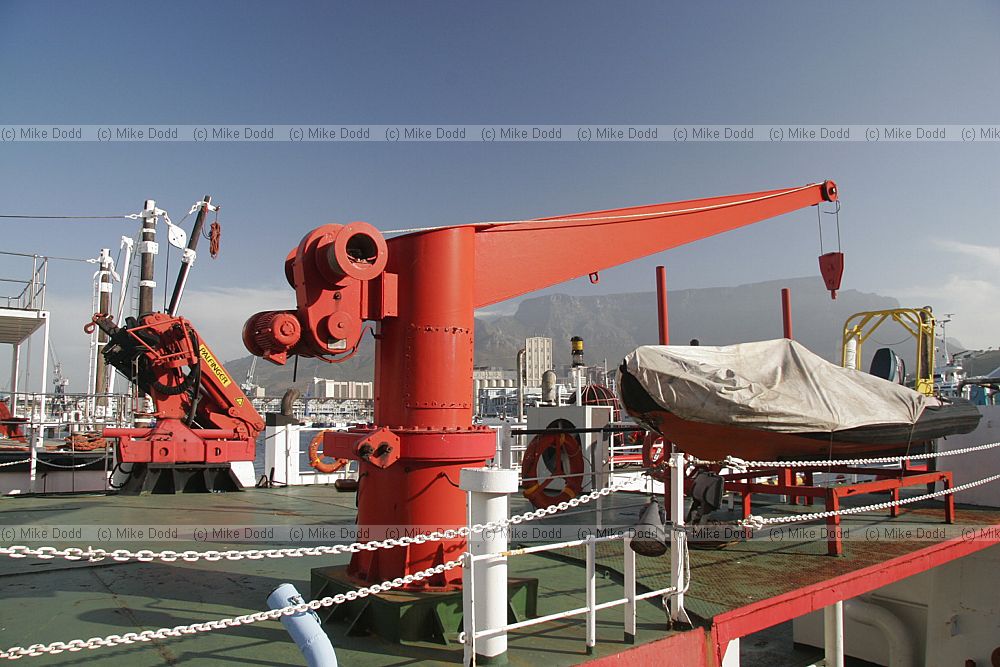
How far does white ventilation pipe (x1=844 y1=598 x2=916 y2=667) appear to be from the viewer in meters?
9.15

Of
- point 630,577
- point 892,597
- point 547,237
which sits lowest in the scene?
point 892,597

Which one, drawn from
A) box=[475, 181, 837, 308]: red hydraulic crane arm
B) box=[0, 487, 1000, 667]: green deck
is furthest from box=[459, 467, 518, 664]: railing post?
box=[475, 181, 837, 308]: red hydraulic crane arm

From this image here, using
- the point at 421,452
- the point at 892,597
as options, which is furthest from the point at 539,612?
the point at 892,597

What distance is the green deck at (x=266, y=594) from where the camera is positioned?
4.23 meters

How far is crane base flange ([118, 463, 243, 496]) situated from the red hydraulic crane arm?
31.8ft

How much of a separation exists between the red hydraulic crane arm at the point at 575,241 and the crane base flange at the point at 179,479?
9682 millimetres

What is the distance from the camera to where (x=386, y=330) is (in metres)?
5.12

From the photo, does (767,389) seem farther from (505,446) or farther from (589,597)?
(589,597)

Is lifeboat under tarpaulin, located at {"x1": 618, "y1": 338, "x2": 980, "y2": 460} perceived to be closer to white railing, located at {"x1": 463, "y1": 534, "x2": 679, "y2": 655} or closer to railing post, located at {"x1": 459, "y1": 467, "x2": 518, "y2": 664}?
white railing, located at {"x1": 463, "y1": 534, "x2": 679, "y2": 655}

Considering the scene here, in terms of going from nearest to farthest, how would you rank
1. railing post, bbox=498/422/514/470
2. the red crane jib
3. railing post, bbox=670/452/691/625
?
railing post, bbox=670/452/691/625 < the red crane jib < railing post, bbox=498/422/514/470

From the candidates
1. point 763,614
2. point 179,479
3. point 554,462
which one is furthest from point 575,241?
point 179,479

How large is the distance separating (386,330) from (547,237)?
1606 mm

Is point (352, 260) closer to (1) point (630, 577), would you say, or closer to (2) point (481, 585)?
Answer: (2) point (481, 585)

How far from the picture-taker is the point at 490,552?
3.96 m
